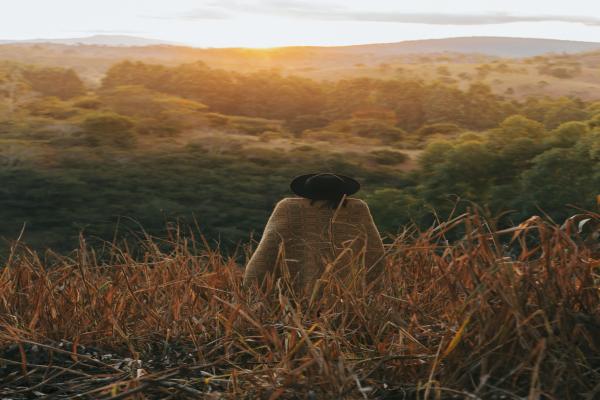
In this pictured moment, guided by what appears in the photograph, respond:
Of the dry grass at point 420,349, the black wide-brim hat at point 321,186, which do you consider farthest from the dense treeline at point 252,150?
the dry grass at point 420,349

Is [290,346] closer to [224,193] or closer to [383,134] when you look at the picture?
[224,193]

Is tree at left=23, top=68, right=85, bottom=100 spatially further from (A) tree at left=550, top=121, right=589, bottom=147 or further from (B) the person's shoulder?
(B) the person's shoulder

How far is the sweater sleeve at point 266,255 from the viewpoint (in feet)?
10.3

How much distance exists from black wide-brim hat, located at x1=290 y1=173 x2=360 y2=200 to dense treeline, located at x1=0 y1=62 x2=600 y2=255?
23.1 ft

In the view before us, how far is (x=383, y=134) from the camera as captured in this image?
88.2 ft

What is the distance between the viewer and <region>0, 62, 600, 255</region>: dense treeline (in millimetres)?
16922

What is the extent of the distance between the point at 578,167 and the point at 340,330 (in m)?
15.5

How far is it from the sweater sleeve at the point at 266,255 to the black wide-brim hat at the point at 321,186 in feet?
0.33

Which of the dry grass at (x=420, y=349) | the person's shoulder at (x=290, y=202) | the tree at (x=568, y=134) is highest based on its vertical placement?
the dry grass at (x=420, y=349)

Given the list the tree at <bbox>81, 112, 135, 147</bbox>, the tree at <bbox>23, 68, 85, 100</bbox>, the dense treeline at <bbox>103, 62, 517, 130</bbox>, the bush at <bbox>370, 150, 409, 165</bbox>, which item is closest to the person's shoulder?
the bush at <bbox>370, 150, 409, 165</bbox>

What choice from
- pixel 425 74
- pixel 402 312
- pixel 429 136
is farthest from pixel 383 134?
pixel 425 74

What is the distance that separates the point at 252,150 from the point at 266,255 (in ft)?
64.0

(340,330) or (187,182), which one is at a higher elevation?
(340,330)

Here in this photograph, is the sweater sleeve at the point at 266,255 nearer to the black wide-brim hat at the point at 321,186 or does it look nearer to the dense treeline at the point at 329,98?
the black wide-brim hat at the point at 321,186
